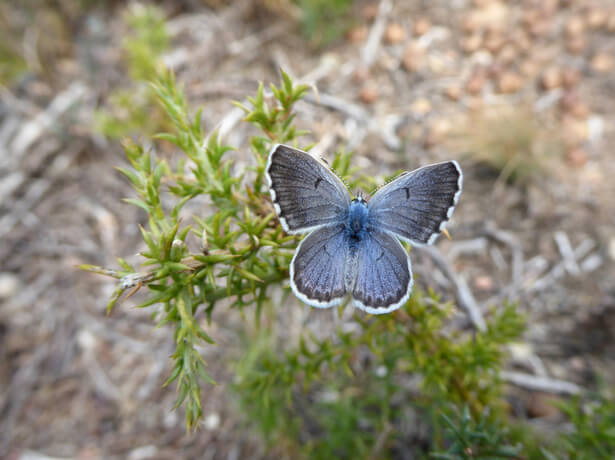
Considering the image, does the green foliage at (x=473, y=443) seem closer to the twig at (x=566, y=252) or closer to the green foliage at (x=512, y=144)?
the twig at (x=566, y=252)

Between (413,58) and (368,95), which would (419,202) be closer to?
(368,95)

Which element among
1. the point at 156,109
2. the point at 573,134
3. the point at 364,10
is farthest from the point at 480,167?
the point at 156,109

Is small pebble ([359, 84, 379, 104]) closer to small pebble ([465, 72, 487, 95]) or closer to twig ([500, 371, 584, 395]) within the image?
small pebble ([465, 72, 487, 95])

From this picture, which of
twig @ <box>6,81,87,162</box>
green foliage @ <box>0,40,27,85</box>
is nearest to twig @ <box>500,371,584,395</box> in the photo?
twig @ <box>6,81,87,162</box>

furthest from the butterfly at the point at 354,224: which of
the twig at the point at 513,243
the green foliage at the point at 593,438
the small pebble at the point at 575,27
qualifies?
the small pebble at the point at 575,27

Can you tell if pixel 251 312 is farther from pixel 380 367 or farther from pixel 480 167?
pixel 480 167

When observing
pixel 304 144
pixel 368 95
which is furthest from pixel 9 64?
pixel 368 95
